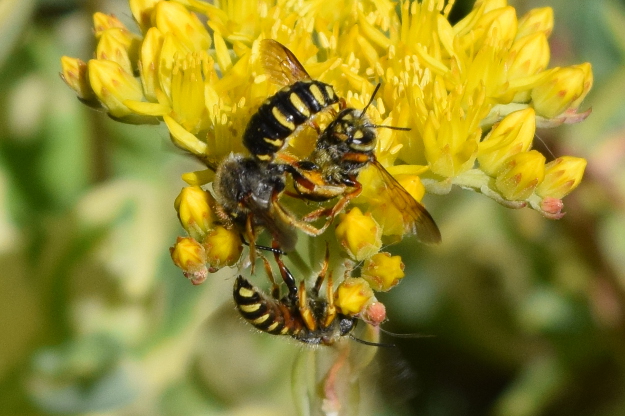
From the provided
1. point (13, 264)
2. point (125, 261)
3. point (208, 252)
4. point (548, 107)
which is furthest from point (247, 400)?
point (548, 107)

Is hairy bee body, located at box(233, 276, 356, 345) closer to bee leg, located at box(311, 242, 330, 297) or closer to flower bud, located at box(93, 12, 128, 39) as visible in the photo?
bee leg, located at box(311, 242, 330, 297)

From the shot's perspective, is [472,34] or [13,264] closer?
[472,34]

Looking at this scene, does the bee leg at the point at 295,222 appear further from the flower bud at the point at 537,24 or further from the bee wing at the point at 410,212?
the flower bud at the point at 537,24

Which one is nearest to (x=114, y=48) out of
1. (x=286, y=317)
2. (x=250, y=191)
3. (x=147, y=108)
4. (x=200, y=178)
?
(x=147, y=108)

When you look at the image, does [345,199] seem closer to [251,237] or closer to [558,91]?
[251,237]

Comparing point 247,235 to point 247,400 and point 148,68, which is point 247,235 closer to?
point 148,68

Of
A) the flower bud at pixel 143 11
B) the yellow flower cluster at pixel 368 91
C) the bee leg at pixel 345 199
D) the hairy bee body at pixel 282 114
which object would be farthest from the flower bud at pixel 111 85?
the bee leg at pixel 345 199
